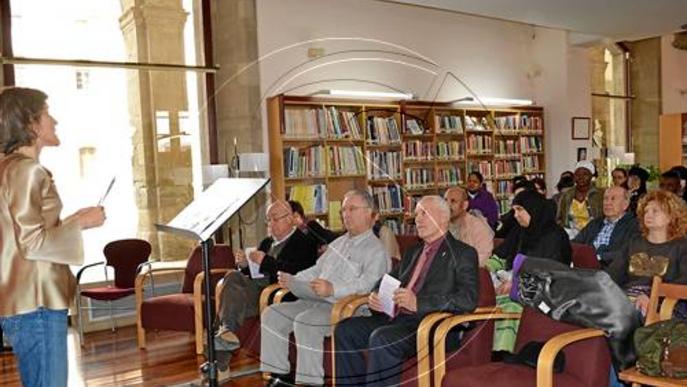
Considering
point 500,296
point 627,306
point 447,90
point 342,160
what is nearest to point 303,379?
point 500,296

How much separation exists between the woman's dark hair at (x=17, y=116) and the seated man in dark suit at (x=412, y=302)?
72.9 inches

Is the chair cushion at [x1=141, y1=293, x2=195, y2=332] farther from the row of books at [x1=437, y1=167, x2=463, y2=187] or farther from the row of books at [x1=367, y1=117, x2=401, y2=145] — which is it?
the row of books at [x1=437, y1=167, x2=463, y2=187]

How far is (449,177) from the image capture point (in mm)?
6824

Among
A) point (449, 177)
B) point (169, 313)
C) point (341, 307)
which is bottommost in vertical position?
point (169, 313)

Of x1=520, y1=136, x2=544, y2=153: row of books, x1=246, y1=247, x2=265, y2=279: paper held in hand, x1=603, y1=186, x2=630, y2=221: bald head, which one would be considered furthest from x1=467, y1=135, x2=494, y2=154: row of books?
x1=246, y1=247, x2=265, y2=279: paper held in hand

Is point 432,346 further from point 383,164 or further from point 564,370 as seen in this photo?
point 383,164

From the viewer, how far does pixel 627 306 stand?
283cm

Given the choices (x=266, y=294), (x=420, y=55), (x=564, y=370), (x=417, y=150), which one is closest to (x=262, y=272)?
(x=266, y=294)

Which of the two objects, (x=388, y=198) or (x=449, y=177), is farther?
(x=449, y=177)

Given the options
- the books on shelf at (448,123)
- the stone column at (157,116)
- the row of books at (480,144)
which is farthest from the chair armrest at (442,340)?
the row of books at (480,144)

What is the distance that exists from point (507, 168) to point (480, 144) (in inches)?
33.5

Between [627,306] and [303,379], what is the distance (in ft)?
5.72

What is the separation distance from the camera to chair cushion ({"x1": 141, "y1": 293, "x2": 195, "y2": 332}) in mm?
5008

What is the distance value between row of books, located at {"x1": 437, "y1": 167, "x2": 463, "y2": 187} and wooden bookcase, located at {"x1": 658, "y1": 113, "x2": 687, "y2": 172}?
5798 mm
